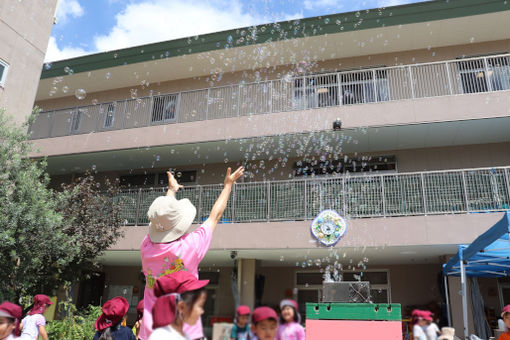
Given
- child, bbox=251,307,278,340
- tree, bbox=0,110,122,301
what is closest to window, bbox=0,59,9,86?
tree, bbox=0,110,122,301

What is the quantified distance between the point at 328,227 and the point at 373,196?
5.31 ft

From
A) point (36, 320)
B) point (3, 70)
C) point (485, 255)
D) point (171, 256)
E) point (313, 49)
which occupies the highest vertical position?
point (313, 49)

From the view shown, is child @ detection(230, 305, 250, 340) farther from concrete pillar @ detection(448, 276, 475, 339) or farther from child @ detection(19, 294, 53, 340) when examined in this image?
concrete pillar @ detection(448, 276, 475, 339)

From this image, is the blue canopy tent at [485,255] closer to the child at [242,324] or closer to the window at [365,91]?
the child at [242,324]

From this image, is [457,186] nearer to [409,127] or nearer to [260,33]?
[409,127]

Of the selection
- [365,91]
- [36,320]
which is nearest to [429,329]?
[36,320]

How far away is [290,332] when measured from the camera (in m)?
4.21

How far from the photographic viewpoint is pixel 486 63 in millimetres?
12703

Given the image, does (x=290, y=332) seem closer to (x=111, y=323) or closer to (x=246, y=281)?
(x=111, y=323)

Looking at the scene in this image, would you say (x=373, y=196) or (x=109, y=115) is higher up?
(x=109, y=115)

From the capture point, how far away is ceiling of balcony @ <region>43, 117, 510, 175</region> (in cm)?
1305

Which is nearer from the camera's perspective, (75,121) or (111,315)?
(111,315)

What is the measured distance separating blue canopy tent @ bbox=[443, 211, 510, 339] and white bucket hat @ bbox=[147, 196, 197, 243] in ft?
21.6

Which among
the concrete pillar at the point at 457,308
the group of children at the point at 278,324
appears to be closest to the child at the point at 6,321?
the group of children at the point at 278,324
